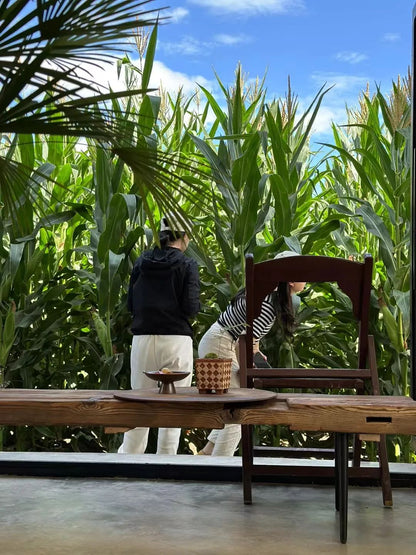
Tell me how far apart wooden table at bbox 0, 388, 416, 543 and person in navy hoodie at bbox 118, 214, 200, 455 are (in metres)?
1.58

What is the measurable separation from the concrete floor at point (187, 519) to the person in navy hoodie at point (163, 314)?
0.68 metres

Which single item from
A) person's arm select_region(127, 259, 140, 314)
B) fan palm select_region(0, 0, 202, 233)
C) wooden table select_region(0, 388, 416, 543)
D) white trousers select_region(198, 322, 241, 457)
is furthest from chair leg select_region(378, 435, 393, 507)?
person's arm select_region(127, 259, 140, 314)

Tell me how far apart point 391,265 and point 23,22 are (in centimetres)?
221

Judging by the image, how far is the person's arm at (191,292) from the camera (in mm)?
3658

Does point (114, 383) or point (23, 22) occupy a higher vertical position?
point (23, 22)

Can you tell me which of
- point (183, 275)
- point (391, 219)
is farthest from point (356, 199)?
point (183, 275)

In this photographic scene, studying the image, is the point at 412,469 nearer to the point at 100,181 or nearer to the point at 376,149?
the point at 376,149

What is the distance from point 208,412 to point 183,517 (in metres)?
0.63

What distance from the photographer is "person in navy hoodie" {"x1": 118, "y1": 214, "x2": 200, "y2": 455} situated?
3668mm

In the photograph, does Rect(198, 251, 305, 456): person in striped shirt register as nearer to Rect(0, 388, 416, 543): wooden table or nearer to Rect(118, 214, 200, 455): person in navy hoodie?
Rect(118, 214, 200, 455): person in navy hoodie

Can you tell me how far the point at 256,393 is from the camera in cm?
225

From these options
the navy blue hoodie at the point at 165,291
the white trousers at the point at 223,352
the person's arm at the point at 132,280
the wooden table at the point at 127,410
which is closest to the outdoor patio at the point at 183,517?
the wooden table at the point at 127,410

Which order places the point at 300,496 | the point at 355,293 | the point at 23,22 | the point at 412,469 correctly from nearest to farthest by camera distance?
the point at 23,22
the point at 355,293
the point at 300,496
the point at 412,469

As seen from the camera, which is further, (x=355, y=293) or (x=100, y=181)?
(x=100, y=181)
